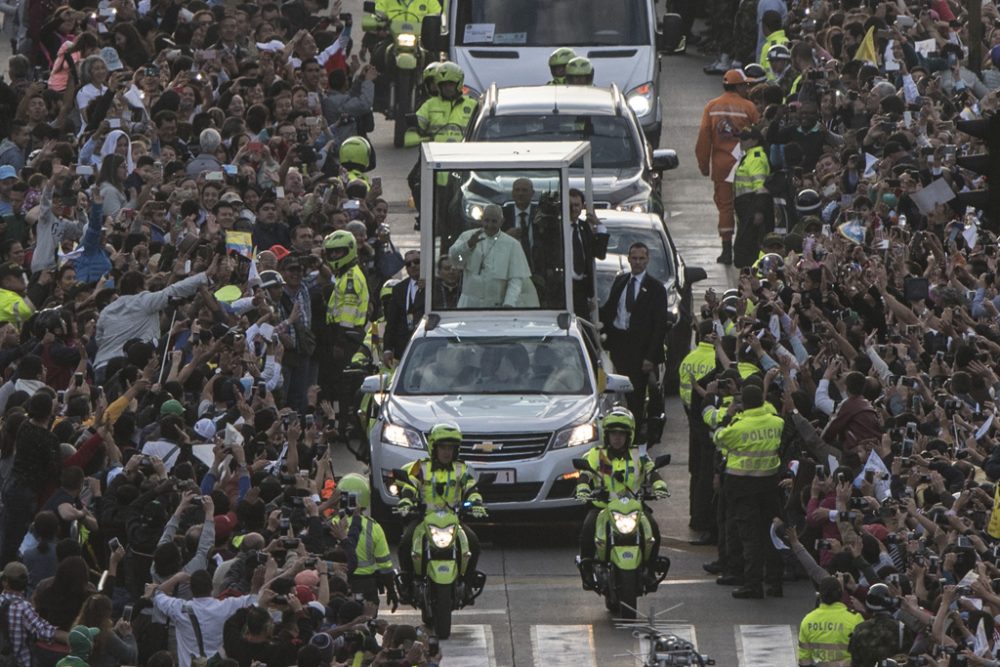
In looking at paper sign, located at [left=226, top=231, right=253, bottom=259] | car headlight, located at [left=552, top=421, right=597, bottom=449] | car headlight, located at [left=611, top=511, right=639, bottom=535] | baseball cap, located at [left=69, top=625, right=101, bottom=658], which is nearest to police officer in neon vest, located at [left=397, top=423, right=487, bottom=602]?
car headlight, located at [left=611, top=511, right=639, bottom=535]

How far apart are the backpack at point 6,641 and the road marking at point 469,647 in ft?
12.4

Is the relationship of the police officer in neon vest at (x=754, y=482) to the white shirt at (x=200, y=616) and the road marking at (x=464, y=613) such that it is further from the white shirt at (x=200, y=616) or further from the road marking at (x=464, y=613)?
the white shirt at (x=200, y=616)

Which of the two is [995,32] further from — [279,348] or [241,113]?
[279,348]

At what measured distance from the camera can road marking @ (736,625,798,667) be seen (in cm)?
1920

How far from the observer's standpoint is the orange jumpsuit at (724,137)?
30188 mm

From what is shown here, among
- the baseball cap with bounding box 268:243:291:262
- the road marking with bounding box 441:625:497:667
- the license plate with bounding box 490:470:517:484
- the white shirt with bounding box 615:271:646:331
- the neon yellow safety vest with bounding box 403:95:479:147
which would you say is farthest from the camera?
the neon yellow safety vest with bounding box 403:95:479:147

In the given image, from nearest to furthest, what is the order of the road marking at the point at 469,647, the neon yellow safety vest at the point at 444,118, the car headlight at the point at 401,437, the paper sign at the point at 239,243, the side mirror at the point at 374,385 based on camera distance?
the road marking at the point at 469,647, the car headlight at the point at 401,437, the side mirror at the point at 374,385, the paper sign at the point at 239,243, the neon yellow safety vest at the point at 444,118

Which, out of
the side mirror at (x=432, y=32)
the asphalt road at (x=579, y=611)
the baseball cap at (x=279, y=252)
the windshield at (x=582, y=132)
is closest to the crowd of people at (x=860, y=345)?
the asphalt road at (x=579, y=611)

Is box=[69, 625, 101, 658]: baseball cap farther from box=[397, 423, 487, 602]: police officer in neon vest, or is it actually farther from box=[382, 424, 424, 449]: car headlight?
box=[382, 424, 424, 449]: car headlight

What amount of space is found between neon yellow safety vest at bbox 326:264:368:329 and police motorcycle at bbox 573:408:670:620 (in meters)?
5.16

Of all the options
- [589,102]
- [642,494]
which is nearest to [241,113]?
[589,102]

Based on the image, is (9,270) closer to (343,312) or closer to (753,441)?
(343,312)

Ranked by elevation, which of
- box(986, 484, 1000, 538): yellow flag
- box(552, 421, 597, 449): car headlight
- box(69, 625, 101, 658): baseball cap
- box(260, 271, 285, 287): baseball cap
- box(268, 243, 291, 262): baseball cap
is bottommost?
box(552, 421, 597, 449): car headlight

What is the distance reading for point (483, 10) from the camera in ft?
104
